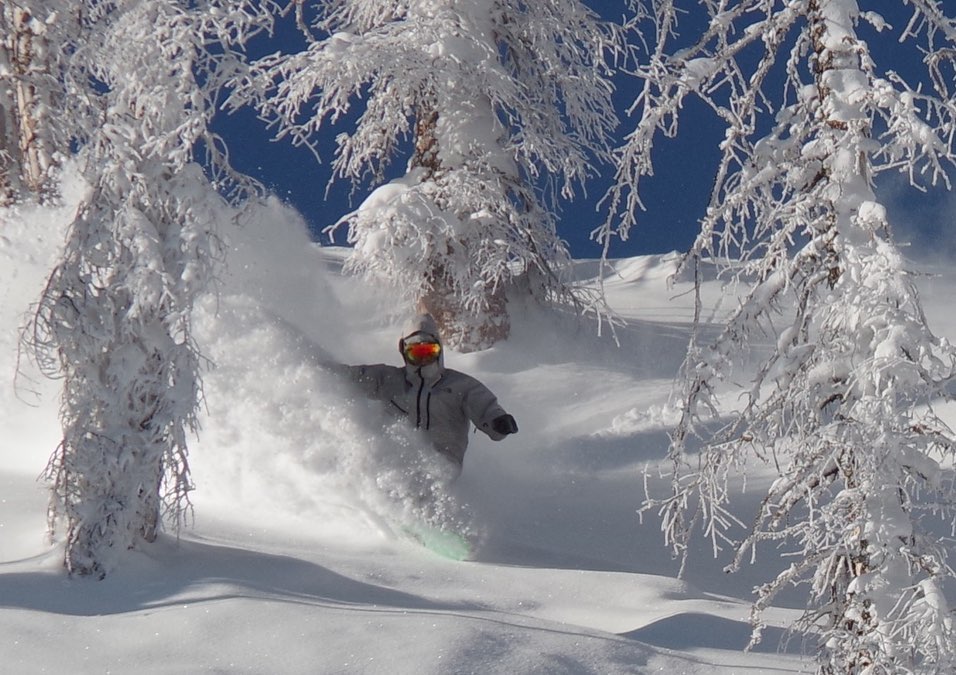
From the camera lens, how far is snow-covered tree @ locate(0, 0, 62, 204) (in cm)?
640

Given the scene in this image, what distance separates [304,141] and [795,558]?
211 inches

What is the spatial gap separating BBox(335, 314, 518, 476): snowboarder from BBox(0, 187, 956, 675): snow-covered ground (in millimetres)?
242

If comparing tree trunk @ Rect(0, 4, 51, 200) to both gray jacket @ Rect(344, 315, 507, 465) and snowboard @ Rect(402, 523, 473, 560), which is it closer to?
gray jacket @ Rect(344, 315, 507, 465)

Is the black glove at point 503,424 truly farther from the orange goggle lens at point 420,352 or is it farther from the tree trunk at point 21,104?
the tree trunk at point 21,104

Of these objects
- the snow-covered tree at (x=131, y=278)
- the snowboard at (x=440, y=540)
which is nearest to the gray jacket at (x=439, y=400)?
the snowboard at (x=440, y=540)

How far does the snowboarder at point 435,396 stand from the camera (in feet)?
27.2

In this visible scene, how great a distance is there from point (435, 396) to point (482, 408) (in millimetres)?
417

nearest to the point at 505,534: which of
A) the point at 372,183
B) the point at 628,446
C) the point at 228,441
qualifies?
the point at 228,441

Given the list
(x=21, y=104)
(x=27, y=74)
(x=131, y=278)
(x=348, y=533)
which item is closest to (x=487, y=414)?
(x=348, y=533)

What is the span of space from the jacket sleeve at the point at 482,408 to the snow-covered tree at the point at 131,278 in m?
2.95

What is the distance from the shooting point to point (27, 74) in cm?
652

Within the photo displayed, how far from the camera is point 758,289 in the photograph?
485 centimetres

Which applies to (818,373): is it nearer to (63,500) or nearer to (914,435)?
(914,435)

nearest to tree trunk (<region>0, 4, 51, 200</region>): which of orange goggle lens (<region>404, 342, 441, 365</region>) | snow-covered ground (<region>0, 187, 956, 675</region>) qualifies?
snow-covered ground (<region>0, 187, 956, 675</region>)
